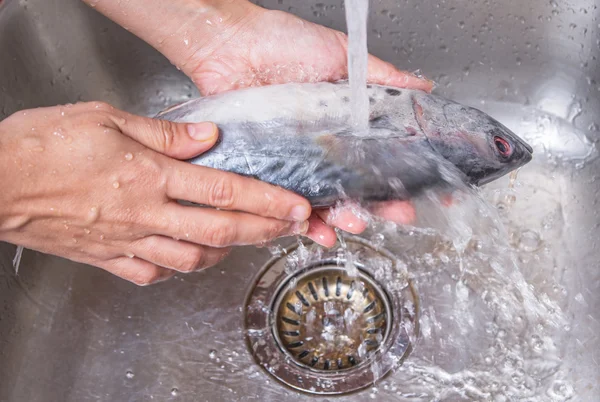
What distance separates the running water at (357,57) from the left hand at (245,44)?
0.34 ft

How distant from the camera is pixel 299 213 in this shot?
2.82 feet

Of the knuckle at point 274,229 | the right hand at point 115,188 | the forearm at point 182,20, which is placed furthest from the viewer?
the forearm at point 182,20

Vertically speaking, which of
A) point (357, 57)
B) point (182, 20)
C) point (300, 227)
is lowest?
point (300, 227)

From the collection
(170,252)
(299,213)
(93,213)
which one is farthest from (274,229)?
(93,213)

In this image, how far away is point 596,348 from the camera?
108cm

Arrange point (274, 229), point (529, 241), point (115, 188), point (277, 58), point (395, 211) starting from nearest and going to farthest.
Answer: point (115, 188)
point (274, 229)
point (395, 211)
point (277, 58)
point (529, 241)

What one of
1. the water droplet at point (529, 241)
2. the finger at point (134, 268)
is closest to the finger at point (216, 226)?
the finger at point (134, 268)

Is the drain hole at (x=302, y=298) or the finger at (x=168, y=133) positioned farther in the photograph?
the drain hole at (x=302, y=298)

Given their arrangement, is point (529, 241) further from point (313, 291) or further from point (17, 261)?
point (17, 261)

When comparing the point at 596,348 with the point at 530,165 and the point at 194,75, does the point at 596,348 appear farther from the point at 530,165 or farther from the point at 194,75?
the point at 194,75

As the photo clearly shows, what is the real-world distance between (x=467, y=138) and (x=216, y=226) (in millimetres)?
396

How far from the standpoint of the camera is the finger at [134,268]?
91cm

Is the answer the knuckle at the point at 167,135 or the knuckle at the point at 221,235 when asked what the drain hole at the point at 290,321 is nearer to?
the knuckle at the point at 221,235

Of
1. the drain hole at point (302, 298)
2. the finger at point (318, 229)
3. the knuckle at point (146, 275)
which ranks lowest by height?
the knuckle at point (146, 275)
